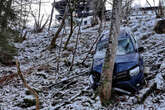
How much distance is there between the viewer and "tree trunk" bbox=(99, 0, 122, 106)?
177 inches

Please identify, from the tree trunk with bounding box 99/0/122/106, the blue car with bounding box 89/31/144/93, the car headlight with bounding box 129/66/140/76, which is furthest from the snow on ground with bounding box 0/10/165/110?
the car headlight with bounding box 129/66/140/76

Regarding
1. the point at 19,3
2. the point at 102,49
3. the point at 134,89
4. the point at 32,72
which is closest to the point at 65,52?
the point at 32,72

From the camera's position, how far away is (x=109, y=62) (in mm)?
4516

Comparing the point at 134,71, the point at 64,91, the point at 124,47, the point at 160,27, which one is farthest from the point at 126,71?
the point at 160,27

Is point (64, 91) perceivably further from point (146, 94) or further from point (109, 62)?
point (146, 94)

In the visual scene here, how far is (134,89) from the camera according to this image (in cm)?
461

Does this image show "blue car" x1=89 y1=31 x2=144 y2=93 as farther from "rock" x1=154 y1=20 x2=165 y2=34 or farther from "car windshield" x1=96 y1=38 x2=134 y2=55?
"rock" x1=154 y1=20 x2=165 y2=34

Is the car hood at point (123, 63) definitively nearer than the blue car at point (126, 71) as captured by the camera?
No

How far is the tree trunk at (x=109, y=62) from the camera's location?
451 centimetres

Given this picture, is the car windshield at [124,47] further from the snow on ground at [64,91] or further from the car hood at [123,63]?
the snow on ground at [64,91]

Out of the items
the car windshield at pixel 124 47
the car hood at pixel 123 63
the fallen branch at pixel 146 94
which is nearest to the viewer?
the fallen branch at pixel 146 94

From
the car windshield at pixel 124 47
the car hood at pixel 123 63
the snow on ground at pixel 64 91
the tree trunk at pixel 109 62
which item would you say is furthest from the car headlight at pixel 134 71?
the car windshield at pixel 124 47

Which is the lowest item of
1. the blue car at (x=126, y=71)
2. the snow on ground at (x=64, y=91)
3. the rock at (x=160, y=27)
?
the snow on ground at (x=64, y=91)

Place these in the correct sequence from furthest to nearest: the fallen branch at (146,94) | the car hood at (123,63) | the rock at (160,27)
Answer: the rock at (160,27) → the car hood at (123,63) → the fallen branch at (146,94)
